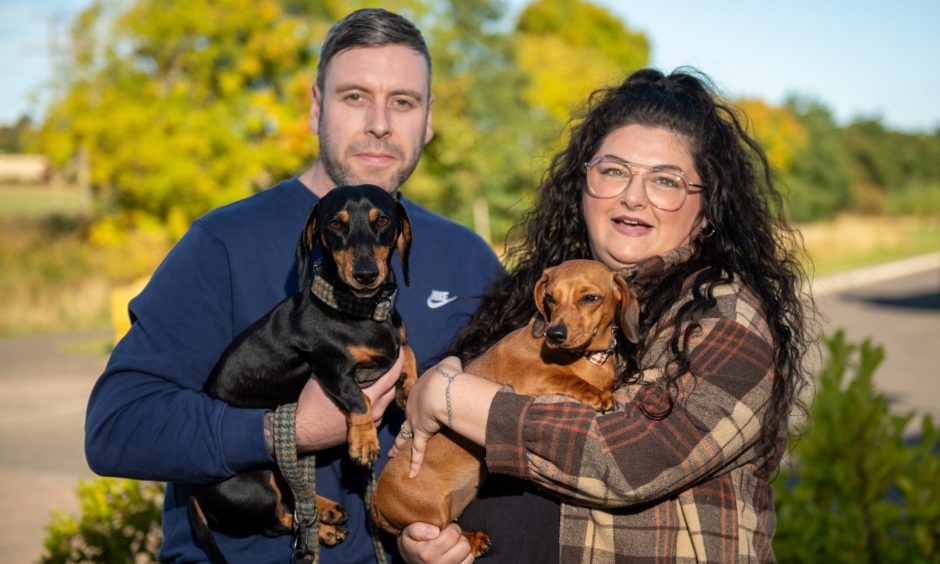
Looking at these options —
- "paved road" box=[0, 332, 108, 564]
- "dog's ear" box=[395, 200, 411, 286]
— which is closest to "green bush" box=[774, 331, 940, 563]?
"dog's ear" box=[395, 200, 411, 286]

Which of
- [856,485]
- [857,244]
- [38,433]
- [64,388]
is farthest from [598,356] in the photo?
[857,244]

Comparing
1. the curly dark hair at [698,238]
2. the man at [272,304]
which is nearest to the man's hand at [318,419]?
the man at [272,304]

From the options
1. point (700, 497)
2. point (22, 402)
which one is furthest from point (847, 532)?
point (22, 402)

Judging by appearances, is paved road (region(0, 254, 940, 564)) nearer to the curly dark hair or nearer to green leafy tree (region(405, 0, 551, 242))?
the curly dark hair

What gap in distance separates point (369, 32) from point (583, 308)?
127 cm

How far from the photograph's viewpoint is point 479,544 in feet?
8.77

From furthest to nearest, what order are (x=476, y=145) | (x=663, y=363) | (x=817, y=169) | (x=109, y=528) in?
1. (x=817, y=169)
2. (x=476, y=145)
3. (x=109, y=528)
4. (x=663, y=363)

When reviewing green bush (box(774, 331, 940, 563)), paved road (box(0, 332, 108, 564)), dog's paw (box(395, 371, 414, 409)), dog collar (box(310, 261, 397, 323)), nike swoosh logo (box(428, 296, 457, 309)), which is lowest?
paved road (box(0, 332, 108, 564))

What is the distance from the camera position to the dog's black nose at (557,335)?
2576mm

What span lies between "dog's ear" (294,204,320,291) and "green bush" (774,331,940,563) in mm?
2666

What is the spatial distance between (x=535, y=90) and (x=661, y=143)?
31214 mm

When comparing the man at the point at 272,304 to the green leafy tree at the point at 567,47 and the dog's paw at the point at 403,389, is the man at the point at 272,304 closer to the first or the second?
the dog's paw at the point at 403,389

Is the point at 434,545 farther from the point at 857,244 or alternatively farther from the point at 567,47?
the point at 567,47

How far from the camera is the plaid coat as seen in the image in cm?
224
